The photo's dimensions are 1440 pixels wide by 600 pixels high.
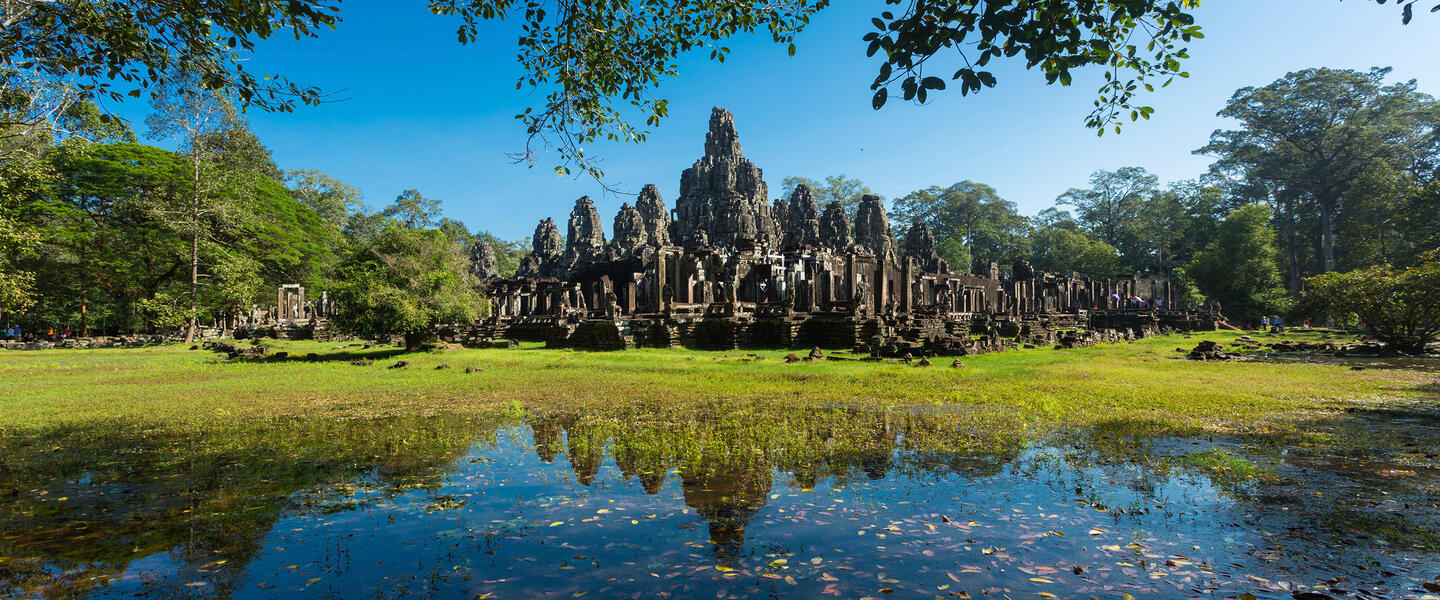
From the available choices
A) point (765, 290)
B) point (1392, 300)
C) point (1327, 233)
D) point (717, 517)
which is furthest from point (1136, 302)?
point (717, 517)

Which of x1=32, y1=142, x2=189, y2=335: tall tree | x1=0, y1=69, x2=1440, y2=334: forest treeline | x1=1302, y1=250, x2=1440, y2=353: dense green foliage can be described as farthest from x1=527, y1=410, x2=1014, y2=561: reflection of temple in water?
x1=32, y1=142, x2=189, y2=335: tall tree

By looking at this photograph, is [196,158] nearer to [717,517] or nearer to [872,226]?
[717,517]

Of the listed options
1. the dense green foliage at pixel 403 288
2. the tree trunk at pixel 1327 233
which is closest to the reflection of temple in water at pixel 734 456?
the dense green foliage at pixel 403 288

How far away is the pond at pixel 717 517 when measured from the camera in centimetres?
314

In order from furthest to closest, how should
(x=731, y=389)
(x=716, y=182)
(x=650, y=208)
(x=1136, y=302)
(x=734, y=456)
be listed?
1. (x=716, y=182)
2. (x=650, y=208)
3. (x=1136, y=302)
4. (x=731, y=389)
5. (x=734, y=456)

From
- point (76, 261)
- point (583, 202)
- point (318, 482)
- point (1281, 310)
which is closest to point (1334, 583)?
point (318, 482)

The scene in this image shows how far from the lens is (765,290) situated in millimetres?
35281

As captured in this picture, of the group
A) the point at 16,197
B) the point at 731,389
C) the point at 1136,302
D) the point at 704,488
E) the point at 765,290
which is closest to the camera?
the point at 704,488

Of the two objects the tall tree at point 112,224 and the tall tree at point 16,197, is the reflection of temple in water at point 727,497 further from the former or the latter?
the tall tree at point 112,224

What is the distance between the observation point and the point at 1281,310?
40.2m

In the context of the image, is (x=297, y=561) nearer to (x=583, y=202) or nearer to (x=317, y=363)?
(x=317, y=363)

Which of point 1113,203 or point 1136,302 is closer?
point 1136,302

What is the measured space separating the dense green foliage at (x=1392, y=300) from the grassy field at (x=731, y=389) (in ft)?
21.0

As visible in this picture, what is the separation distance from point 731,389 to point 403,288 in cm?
1375
